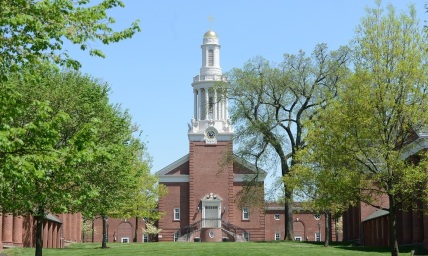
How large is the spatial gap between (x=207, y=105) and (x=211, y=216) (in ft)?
41.1

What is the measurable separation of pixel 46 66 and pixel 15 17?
5.56 feet

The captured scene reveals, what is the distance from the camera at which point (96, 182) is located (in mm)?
36125

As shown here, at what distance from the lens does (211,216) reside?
84.6 m

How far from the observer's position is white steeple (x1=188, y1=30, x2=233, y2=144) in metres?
86.8

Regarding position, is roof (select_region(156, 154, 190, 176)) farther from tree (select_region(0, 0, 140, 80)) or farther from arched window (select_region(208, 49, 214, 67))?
tree (select_region(0, 0, 140, 80))

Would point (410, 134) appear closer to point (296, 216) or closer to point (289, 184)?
point (289, 184)

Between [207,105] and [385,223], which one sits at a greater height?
[207,105]

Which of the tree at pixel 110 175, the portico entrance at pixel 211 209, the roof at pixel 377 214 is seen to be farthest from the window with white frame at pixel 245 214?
the tree at pixel 110 175

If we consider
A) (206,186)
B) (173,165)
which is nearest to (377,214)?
(206,186)

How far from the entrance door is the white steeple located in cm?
739

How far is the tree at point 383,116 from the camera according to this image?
30578 mm

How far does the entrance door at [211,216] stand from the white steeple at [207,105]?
291 inches

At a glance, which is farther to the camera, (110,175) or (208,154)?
(208,154)

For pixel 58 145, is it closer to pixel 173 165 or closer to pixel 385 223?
pixel 385 223
